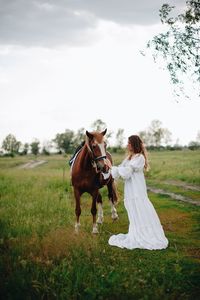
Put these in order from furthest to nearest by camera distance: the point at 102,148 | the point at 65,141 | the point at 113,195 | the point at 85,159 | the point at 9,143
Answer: the point at 9,143 → the point at 65,141 → the point at 113,195 → the point at 85,159 → the point at 102,148

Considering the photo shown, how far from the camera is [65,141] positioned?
129 metres

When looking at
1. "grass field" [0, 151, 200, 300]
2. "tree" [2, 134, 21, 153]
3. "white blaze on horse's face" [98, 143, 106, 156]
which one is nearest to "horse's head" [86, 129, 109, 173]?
"white blaze on horse's face" [98, 143, 106, 156]

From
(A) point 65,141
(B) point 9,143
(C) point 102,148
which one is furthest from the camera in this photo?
(B) point 9,143

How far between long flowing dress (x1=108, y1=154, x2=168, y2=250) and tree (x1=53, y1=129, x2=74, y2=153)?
10701cm

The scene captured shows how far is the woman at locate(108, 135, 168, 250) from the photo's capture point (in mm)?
8552

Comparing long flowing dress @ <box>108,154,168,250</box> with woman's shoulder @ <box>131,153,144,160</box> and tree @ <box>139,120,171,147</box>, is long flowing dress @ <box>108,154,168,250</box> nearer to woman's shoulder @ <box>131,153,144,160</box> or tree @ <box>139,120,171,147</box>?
woman's shoulder @ <box>131,153,144,160</box>

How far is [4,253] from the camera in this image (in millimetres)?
6934

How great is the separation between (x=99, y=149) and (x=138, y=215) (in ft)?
6.68

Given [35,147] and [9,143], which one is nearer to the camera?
[35,147]

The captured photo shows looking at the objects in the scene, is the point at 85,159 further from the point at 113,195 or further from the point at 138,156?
the point at 113,195

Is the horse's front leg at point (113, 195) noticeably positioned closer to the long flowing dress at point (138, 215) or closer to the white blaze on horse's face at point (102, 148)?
the long flowing dress at point (138, 215)

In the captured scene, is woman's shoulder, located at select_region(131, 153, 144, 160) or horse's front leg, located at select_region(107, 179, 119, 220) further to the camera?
horse's front leg, located at select_region(107, 179, 119, 220)

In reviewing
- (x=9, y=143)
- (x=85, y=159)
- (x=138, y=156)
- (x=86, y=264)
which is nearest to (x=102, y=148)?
(x=138, y=156)

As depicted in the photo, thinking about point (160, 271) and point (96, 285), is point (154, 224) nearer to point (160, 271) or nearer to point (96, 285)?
point (160, 271)
